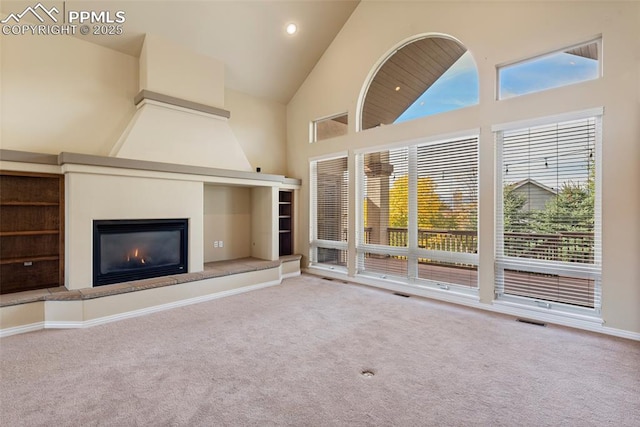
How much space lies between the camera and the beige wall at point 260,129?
19.7ft

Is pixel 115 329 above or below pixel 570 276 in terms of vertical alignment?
below

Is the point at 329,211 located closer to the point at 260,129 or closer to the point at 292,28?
the point at 260,129

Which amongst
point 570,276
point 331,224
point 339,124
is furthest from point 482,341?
point 339,124

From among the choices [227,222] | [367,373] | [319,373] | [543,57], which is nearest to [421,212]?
[543,57]

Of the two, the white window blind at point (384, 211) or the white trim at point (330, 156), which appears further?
the white trim at point (330, 156)

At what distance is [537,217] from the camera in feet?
11.9

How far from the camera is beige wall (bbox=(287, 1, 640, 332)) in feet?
10.1

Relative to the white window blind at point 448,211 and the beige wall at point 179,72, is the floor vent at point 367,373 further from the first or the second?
the beige wall at point 179,72

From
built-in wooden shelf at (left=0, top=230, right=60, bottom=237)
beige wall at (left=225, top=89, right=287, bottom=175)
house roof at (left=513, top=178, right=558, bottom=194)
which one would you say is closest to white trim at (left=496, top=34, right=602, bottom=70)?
house roof at (left=513, top=178, right=558, bottom=194)

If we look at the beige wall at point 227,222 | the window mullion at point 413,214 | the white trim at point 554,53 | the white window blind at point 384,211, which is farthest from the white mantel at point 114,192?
the white trim at point 554,53

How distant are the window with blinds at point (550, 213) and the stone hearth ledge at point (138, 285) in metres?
3.62

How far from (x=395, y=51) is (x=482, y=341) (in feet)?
14.4

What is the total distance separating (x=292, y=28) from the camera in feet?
17.3

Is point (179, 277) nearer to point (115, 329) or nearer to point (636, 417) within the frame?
point (115, 329)
